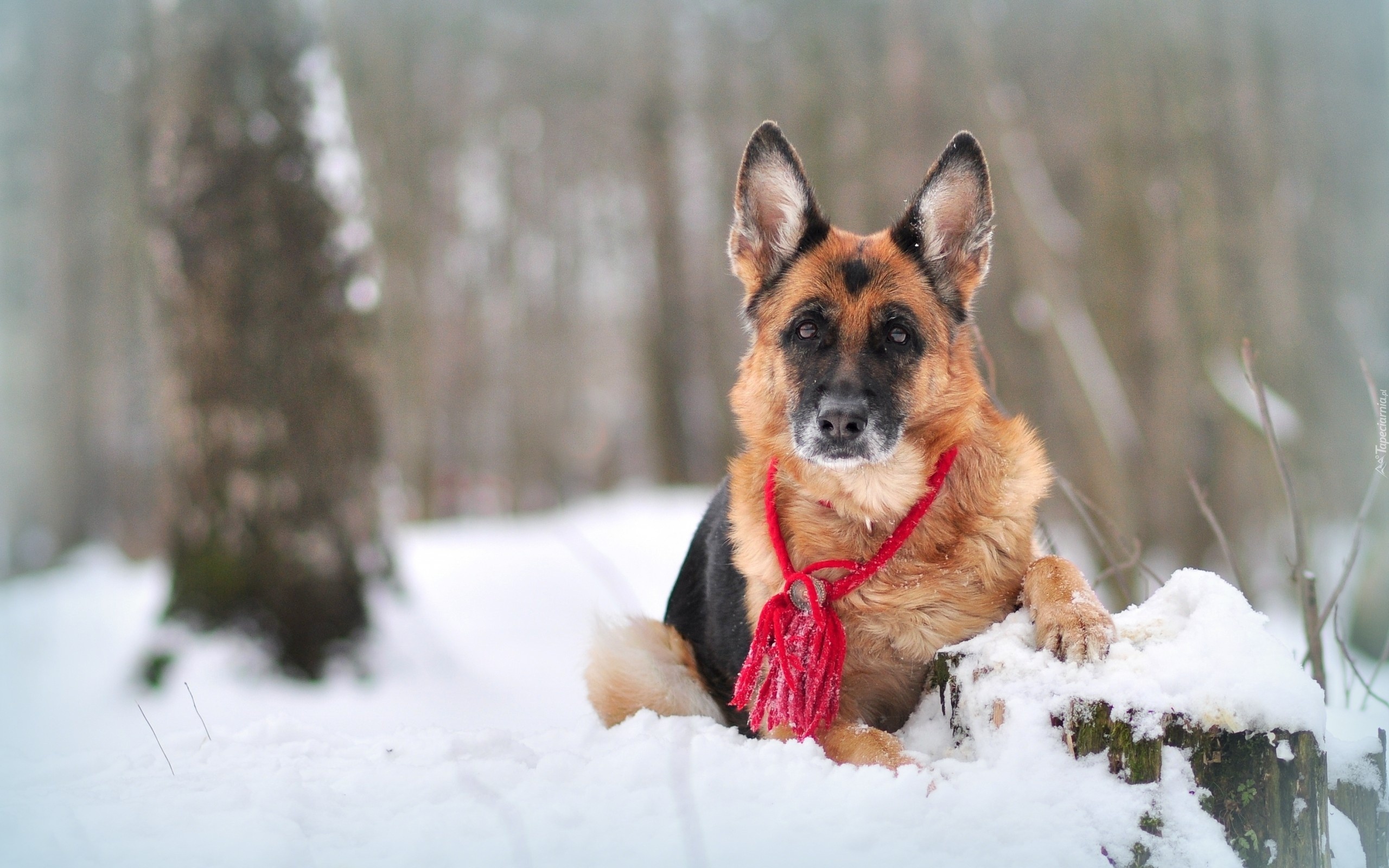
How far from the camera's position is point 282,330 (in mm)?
6402

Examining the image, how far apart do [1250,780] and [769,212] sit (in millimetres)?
2582

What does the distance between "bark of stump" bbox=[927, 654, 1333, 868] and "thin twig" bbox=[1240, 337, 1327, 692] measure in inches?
57.9

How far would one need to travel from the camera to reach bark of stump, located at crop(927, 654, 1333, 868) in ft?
7.13

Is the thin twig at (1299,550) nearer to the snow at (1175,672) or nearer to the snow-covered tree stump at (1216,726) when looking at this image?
the snow at (1175,672)

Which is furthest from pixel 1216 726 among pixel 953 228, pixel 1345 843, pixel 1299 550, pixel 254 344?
pixel 254 344

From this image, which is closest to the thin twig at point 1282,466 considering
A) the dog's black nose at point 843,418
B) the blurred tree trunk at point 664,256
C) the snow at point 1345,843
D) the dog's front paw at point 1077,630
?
the snow at point 1345,843

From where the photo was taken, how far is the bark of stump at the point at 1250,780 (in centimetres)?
217

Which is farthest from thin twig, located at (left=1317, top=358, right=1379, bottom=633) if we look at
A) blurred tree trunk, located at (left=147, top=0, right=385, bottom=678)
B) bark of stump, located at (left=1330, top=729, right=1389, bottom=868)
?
blurred tree trunk, located at (left=147, top=0, right=385, bottom=678)

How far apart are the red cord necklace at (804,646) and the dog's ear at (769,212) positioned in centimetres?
126

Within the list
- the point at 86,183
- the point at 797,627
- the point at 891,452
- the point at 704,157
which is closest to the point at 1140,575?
the point at 891,452

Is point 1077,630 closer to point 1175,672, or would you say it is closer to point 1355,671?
point 1175,672

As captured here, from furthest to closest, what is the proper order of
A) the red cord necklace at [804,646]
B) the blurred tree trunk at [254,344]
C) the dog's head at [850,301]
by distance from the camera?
1. the blurred tree trunk at [254,344]
2. the dog's head at [850,301]
3. the red cord necklace at [804,646]

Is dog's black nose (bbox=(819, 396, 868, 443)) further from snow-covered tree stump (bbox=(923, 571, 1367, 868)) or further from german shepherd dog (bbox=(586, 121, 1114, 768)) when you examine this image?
snow-covered tree stump (bbox=(923, 571, 1367, 868))

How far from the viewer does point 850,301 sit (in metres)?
3.42
